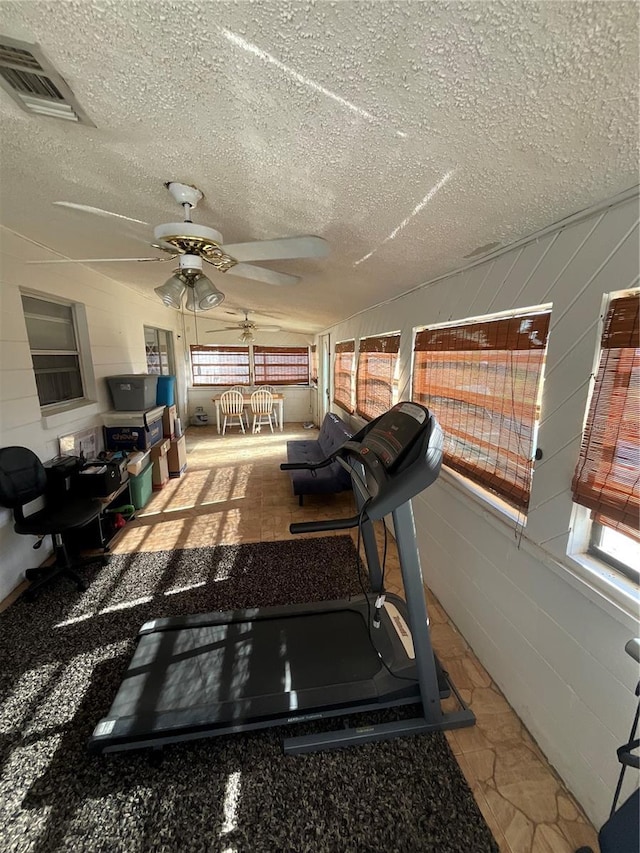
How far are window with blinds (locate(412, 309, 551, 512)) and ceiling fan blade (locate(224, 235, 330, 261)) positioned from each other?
1.00 metres

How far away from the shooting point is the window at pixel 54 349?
2742 millimetres

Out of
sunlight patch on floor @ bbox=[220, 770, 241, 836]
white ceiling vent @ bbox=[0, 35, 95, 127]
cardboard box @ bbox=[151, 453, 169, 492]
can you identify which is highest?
white ceiling vent @ bbox=[0, 35, 95, 127]

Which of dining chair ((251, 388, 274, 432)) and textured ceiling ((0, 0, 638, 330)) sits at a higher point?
textured ceiling ((0, 0, 638, 330))

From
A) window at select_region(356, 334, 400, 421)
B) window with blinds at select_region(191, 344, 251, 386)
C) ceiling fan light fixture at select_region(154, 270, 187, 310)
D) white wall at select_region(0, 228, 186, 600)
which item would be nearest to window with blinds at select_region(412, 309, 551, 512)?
window at select_region(356, 334, 400, 421)

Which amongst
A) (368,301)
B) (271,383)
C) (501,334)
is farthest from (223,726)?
(271,383)

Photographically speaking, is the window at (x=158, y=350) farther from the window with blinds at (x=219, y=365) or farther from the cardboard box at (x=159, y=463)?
the cardboard box at (x=159, y=463)

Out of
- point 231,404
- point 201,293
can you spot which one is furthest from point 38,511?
point 231,404

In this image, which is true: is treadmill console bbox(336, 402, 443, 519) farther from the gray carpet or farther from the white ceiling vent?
the white ceiling vent

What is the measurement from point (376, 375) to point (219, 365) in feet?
16.8

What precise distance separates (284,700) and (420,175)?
216 cm

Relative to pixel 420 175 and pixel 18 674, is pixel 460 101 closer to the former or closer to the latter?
pixel 420 175

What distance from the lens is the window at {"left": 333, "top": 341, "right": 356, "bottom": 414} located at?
475 cm

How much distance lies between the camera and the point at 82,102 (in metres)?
0.97

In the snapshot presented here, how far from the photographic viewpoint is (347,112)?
877mm
